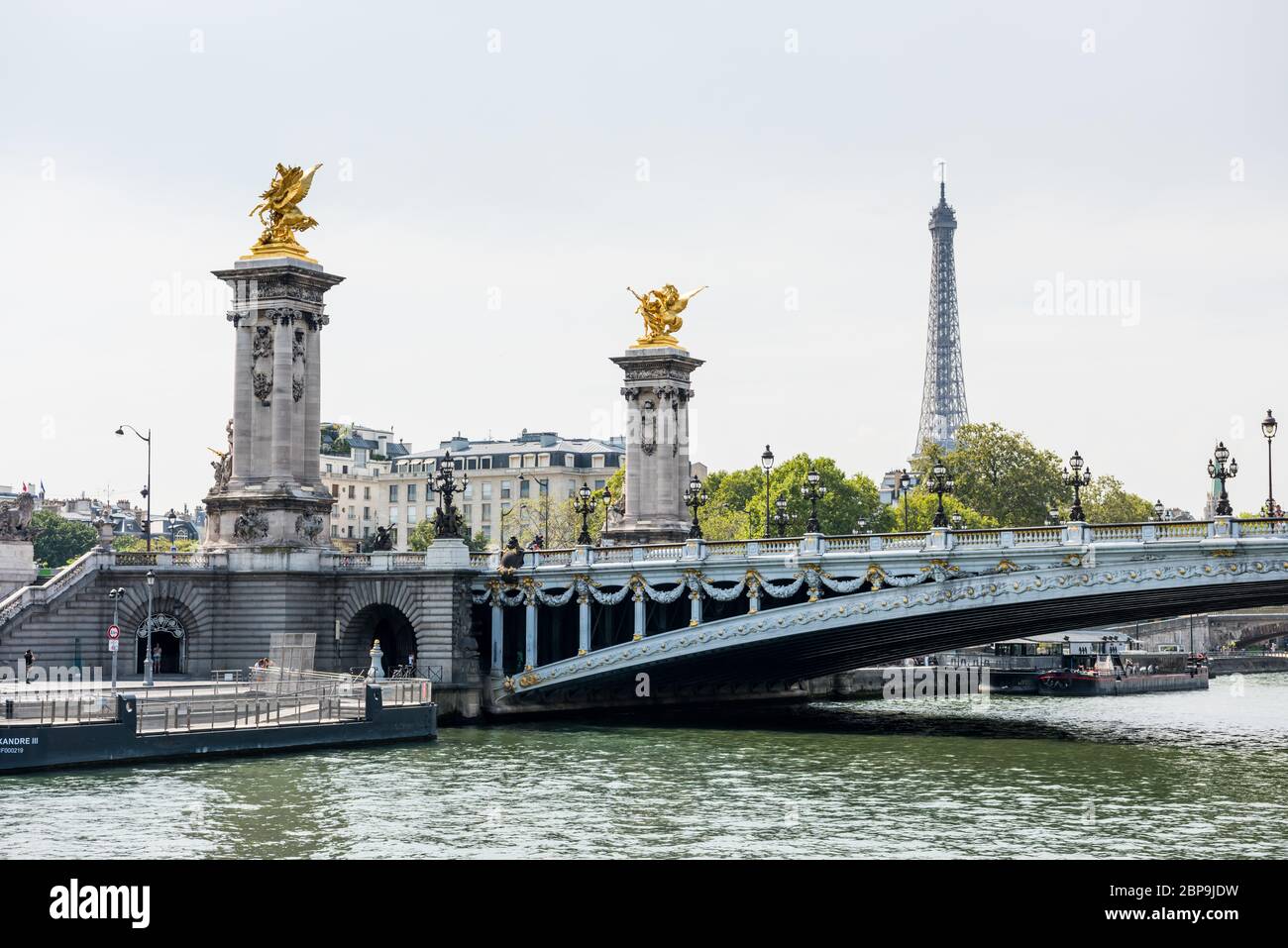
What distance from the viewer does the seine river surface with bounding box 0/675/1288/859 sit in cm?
3822

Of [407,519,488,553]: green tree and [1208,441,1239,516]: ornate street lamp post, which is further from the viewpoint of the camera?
[407,519,488,553]: green tree

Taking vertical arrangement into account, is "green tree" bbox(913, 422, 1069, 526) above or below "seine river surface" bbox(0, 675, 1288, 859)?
above

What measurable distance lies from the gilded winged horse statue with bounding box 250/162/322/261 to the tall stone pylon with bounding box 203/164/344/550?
0.13 feet

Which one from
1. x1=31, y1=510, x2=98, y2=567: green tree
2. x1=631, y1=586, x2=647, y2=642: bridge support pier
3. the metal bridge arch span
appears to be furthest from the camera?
x1=31, y1=510, x2=98, y2=567: green tree

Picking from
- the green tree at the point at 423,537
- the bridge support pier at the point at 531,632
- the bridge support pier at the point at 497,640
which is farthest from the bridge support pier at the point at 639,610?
the green tree at the point at 423,537

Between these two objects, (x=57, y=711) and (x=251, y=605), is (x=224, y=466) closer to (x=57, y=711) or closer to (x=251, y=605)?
(x=251, y=605)

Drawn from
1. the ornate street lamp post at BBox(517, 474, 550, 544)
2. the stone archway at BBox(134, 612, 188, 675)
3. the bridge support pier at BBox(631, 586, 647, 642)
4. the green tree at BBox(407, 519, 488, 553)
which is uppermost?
the ornate street lamp post at BBox(517, 474, 550, 544)

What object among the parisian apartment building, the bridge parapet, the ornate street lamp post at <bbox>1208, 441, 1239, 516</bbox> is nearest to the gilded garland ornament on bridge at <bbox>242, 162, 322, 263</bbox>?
the bridge parapet

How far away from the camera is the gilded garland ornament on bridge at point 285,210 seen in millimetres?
73375

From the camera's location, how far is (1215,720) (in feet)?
245

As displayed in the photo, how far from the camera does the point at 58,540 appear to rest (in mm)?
153875

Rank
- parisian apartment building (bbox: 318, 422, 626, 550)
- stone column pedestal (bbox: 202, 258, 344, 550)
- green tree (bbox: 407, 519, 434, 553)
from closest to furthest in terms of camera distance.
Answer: stone column pedestal (bbox: 202, 258, 344, 550)
green tree (bbox: 407, 519, 434, 553)
parisian apartment building (bbox: 318, 422, 626, 550)

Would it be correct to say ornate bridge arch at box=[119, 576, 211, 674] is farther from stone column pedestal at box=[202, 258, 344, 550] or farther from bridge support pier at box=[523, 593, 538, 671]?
bridge support pier at box=[523, 593, 538, 671]

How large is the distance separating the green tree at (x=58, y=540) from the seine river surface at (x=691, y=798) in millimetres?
96562
